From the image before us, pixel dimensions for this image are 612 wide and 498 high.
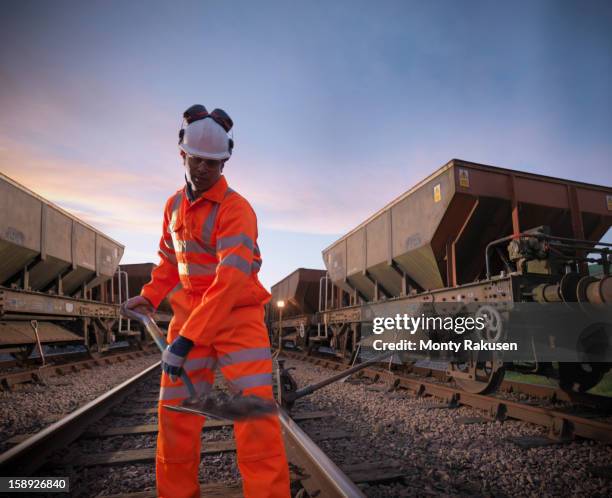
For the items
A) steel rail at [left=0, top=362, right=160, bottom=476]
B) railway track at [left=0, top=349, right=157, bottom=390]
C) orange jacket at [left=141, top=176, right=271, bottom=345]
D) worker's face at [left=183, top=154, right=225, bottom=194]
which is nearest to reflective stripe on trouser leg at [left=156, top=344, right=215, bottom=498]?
orange jacket at [left=141, top=176, right=271, bottom=345]

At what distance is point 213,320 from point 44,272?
30.1 feet

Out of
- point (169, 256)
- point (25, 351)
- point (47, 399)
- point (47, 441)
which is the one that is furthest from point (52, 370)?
point (169, 256)

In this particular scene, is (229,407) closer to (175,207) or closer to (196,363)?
(196,363)

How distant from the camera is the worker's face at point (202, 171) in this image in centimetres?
192

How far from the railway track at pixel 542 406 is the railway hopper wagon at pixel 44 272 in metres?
6.91

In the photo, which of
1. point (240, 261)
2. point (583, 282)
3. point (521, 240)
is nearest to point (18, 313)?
point (240, 261)

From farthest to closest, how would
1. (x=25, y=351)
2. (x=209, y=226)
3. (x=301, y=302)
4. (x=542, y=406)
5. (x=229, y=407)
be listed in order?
1. (x=301, y=302)
2. (x=25, y=351)
3. (x=542, y=406)
4. (x=209, y=226)
5. (x=229, y=407)

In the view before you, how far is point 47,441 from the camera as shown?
3.18 m

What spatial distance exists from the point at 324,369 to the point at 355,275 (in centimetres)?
230

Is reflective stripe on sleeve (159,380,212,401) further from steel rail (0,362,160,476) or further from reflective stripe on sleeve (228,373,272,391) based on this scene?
steel rail (0,362,160,476)

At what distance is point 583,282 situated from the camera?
4.50 metres

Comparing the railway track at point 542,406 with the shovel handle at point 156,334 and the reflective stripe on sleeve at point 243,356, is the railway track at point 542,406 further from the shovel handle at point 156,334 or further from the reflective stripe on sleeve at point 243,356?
the shovel handle at point 156,334

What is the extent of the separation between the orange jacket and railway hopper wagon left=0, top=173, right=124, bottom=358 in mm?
6428

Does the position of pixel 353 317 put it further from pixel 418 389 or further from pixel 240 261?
pixel 240 261
